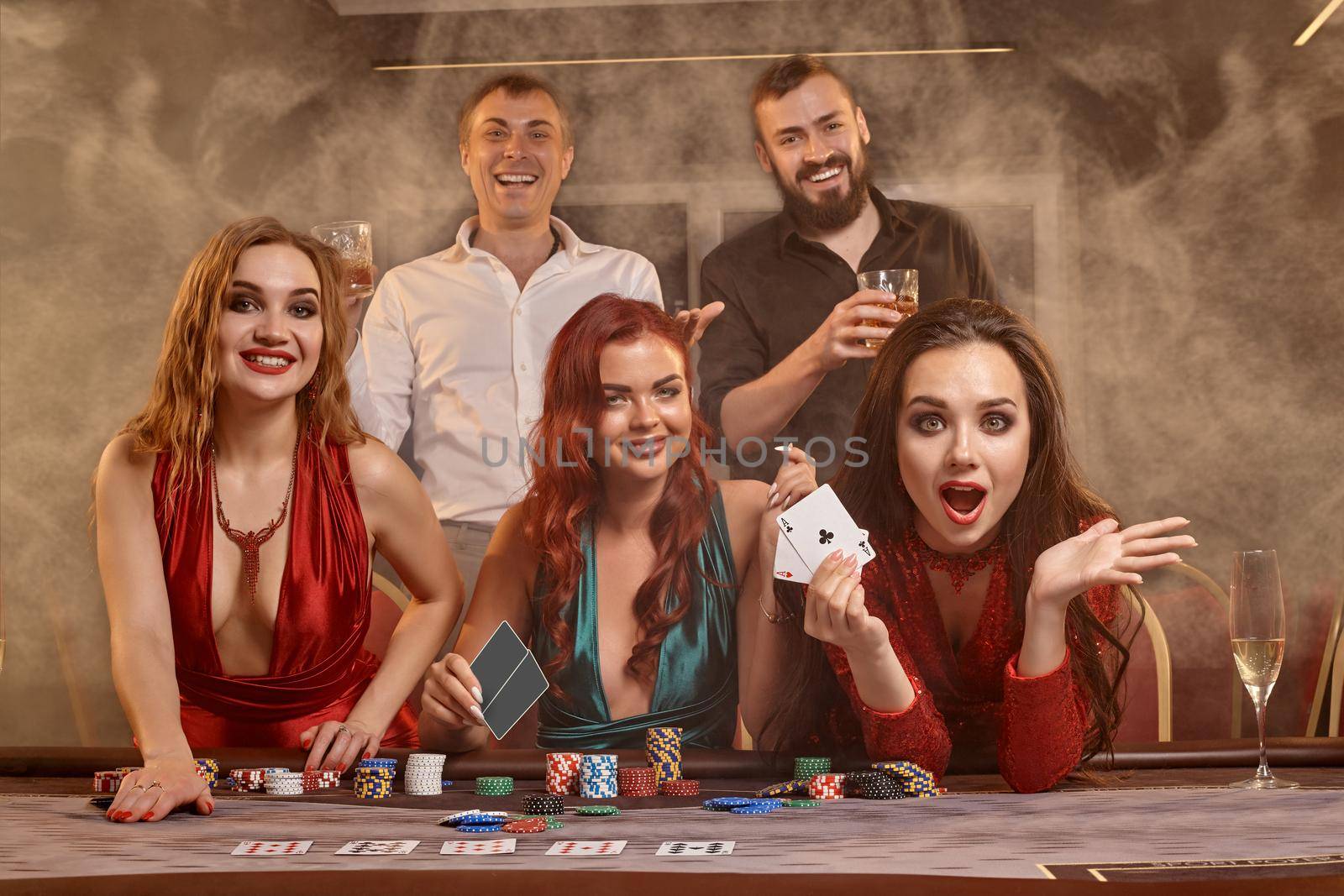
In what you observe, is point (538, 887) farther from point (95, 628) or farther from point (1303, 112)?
point (1303, 112)

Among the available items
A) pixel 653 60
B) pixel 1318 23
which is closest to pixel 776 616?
pixel 653 60

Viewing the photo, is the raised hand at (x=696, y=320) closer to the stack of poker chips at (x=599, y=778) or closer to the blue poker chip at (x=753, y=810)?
the stack of poker chips at (x=599, y=778)

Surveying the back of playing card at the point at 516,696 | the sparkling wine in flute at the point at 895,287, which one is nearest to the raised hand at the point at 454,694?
the back of playing card at the point at 516,696

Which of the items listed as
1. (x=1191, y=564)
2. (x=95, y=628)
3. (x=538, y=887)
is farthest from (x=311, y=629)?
(x=1191, y=564)

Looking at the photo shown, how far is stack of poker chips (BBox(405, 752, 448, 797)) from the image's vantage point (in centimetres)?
165

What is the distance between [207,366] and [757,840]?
145 cm

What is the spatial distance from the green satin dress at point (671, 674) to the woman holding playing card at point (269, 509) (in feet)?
0.96

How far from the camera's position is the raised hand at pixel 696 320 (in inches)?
102

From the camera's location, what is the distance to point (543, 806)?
143cm

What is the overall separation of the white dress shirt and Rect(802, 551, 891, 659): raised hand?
96 cm

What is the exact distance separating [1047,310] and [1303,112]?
2.41 ft

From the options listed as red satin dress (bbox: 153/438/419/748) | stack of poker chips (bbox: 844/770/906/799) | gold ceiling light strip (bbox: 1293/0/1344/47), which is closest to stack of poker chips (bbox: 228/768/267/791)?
red satin dress (bbox: 153/438/419/748)

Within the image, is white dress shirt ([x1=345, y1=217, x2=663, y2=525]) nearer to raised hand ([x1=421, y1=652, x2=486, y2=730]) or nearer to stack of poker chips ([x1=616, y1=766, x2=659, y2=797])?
raised hand ([x1=421, y1=652, x2=486, y2=730])

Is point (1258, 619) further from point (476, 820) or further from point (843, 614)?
point (476, 820)
